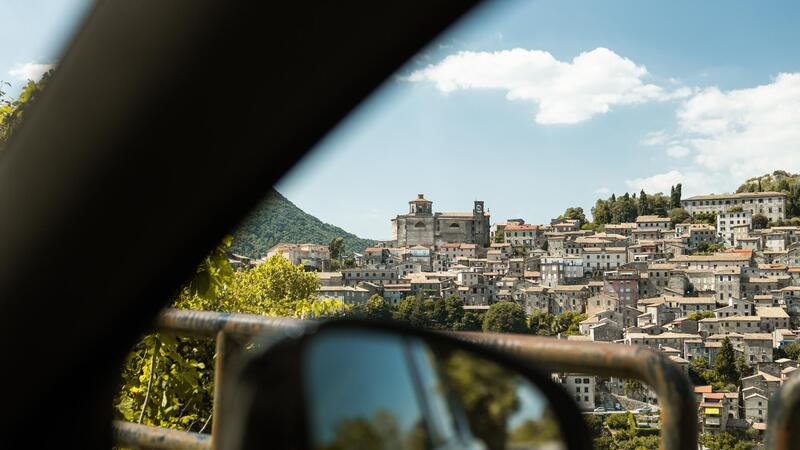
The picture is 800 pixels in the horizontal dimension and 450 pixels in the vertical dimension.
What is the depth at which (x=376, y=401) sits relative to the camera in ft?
2.34

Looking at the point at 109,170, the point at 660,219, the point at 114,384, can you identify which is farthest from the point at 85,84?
the point at 660,219

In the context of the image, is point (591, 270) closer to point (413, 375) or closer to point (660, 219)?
point (660, 219)

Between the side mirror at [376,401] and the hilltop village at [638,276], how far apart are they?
31720mm

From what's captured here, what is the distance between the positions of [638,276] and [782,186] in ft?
97.9

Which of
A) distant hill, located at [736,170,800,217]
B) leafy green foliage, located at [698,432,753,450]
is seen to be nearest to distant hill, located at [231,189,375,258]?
leafy green foliage, located at [698,432,753,450]

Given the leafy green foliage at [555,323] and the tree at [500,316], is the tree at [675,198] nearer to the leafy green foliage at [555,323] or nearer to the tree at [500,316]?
the leafy green foliage at [555,323]

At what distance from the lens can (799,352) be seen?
43594mm

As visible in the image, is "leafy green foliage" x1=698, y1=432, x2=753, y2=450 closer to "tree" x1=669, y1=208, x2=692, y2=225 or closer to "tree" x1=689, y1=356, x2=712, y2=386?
"tree" x1=689, y1=356, x2=712, y2=386

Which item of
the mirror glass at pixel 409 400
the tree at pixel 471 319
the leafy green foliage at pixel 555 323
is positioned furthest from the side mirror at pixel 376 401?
the leafy green foliage at pixel 555 323

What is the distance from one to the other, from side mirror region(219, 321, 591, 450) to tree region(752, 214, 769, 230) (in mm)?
76140

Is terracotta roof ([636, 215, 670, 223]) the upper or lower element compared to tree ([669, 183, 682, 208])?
lower

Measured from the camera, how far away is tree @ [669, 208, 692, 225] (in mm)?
72750

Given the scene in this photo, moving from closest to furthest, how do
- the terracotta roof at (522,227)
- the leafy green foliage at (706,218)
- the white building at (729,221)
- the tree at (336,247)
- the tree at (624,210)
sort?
the tree at (336,247) → the white building at (729,221) → the leafy green foliage at (706,218) → the terracotta roof at (522,227) → the tree at (624,210)

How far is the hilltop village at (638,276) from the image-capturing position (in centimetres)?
4284
